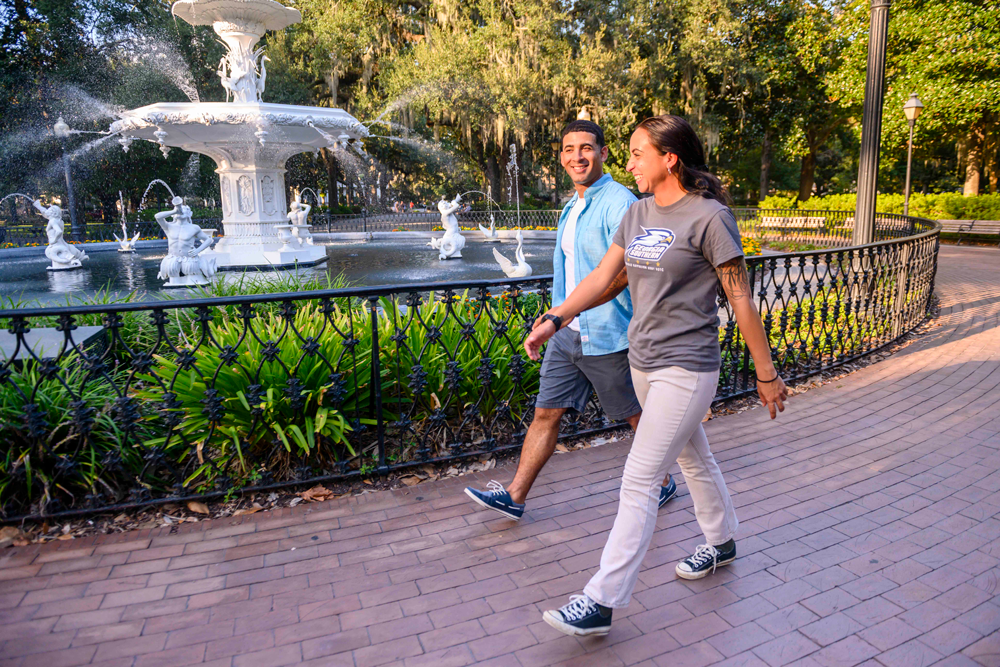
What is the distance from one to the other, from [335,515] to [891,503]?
10.3ft

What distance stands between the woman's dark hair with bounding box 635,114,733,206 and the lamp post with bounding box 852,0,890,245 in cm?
678

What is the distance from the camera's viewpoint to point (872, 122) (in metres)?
8.22

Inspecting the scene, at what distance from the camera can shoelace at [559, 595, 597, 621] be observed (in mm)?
2557

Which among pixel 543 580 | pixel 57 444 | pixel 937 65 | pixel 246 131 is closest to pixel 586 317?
pixel 543 580

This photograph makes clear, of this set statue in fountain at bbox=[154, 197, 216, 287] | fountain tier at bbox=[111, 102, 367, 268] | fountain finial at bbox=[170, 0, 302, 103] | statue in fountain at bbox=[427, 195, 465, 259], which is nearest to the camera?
statue in fountain at bbox=[154, 197, 216, 287]

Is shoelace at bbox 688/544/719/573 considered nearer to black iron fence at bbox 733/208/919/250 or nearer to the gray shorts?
the gray shorts

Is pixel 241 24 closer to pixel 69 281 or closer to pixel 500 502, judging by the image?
pixel 69 281

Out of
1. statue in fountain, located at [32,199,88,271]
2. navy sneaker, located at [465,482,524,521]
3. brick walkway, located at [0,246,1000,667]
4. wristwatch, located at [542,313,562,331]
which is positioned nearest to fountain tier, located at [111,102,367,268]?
statue in fountain, located at [32,199,88,271]

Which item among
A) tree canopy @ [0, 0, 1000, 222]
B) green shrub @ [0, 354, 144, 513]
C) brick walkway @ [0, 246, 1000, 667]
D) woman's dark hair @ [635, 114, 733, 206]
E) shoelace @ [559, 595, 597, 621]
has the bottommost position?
brick walkway @ [0, 246, 1000, 667]

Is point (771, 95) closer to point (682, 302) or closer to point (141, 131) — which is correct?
point (141, 131)

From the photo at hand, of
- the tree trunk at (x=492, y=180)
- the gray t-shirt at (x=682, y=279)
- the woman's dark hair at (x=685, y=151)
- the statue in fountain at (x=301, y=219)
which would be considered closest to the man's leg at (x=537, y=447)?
the gray t-shirt at (x=682, y=279)

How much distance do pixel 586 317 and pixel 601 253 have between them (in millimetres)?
321

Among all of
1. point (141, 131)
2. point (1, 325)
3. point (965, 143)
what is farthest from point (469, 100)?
point (1, 325)

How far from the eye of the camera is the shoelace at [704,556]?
3032 millimetres
